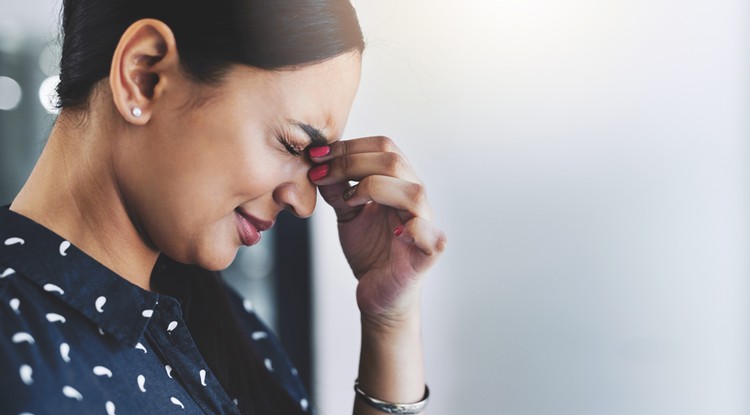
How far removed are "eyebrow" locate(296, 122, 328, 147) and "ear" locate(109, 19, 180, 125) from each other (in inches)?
4.9

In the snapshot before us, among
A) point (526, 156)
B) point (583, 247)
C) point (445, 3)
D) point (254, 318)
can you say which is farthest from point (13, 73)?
point (583, 247)

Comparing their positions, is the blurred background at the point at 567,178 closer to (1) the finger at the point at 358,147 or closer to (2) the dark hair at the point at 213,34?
(1) the finger at the point at 358,147

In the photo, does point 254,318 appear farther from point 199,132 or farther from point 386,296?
point 199,132

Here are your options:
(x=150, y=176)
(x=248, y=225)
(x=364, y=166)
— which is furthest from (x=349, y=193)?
(x=150, y=176)

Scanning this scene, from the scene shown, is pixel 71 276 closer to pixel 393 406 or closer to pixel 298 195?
pixel 298 195

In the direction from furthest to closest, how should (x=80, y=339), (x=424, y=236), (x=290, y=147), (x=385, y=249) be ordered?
1. (x=385, y=249)
2. (x=424, y=236)
3. (x=290, y=147)
4. (x=80, y=339)

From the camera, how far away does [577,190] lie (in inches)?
37.7

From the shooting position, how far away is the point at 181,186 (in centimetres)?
60

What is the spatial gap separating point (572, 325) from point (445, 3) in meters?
0.51

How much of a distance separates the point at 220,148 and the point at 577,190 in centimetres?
57

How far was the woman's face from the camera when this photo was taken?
0.58m

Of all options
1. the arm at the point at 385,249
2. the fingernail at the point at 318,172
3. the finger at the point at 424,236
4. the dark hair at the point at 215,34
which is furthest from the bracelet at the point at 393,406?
the dark hair at the point at 215,34

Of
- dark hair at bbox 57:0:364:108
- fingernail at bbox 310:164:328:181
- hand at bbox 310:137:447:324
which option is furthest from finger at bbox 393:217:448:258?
dark hair at bbox 57:0:364:108

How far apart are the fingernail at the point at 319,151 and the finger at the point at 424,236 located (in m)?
0.13
